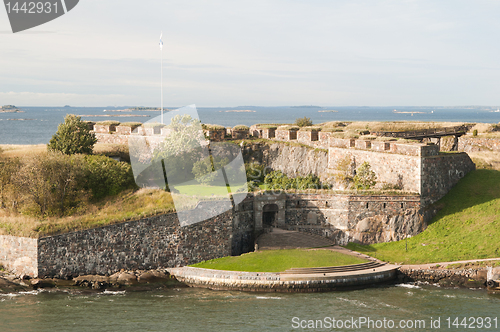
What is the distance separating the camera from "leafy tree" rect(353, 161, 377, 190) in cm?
3853

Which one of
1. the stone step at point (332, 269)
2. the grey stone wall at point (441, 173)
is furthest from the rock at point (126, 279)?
the grey stone wall at point (441, 173)

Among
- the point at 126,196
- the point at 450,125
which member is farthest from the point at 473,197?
the point at 126,196

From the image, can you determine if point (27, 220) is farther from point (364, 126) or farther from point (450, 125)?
point (450, 125)

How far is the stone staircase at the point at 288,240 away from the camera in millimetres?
34312

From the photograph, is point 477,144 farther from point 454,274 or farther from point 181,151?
point 181,151

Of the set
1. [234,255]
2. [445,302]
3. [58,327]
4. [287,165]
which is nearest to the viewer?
[58,327]

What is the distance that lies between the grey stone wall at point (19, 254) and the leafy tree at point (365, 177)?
75.0 ft

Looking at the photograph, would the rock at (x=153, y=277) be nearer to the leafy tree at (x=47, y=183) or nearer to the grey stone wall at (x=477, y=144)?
the leafy tree at (x=47, y=183)

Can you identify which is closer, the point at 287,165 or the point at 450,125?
the point at 287,165

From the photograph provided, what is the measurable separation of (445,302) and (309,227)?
11382 millimetres

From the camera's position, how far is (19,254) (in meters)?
30.4

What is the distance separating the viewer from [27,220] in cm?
3153

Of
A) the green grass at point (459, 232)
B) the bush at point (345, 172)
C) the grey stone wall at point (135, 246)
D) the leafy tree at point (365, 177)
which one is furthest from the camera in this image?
the bush at point (345, 172)

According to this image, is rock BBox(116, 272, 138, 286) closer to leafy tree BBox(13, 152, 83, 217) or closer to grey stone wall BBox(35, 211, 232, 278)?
grey stone wall BBox(35, 211, 232, 278)
